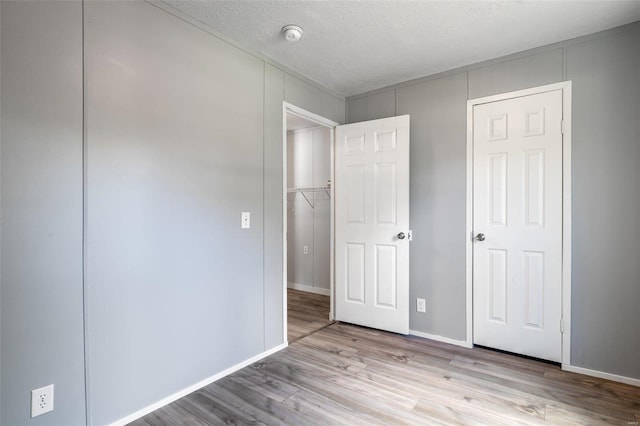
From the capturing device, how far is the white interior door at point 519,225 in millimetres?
2402

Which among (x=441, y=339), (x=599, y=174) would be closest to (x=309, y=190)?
(x=441, y=339)

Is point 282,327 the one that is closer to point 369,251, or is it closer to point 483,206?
point 369,251

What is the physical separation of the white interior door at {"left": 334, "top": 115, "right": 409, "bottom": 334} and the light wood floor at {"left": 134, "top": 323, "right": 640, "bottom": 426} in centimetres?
54

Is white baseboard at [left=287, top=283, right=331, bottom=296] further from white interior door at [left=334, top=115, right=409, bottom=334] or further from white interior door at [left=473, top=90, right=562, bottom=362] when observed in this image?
white interior door at [left=473, top=90, right=562, bottom=362]

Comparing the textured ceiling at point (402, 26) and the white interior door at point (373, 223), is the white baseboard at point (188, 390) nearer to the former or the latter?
the white interior door at point (373, 223)

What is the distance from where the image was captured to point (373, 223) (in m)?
3.15

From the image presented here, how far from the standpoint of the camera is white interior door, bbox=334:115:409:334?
118 inches

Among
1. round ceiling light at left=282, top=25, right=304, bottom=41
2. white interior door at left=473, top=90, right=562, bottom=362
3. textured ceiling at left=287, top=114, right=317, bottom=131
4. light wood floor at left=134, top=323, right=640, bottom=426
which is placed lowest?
light wood floor at left=134, top=323, right=640, bottom=426

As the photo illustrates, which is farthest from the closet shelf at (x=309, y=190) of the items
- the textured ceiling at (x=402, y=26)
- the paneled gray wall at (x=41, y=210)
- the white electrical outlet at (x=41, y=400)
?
the white electrical outlet at (x=41, y=400)

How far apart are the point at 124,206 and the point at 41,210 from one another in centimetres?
35

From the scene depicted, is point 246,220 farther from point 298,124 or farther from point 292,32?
point 298,124

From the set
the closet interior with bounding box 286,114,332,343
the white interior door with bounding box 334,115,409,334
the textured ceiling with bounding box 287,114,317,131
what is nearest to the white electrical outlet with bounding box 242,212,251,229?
the white interior door with bounding box 334,115,409,334

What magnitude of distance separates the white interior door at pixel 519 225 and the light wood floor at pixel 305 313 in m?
1.51

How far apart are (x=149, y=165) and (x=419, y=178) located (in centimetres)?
221
